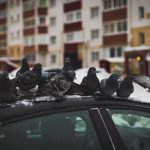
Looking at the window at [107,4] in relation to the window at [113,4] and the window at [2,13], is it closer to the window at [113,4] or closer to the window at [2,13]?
the window at [113,4]

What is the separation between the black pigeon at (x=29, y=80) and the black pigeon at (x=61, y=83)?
9 centimetres

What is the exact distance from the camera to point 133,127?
3.42 metres

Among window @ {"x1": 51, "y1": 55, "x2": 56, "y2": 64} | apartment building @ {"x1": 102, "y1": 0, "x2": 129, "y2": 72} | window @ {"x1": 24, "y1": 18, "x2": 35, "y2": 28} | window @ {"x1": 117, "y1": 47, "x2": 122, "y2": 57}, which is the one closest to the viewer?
apartment building @ {"x1": 102, "y1": 0, "x2": 129, "y2": 72}

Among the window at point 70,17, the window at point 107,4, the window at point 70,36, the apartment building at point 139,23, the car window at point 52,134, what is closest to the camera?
the car window at point 52,134

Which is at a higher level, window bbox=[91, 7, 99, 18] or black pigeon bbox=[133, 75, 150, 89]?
window bbox=[91, 7, 99, 18]

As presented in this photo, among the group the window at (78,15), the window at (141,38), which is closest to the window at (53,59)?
the window at (78,15)

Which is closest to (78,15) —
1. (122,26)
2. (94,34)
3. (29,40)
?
(94,34)

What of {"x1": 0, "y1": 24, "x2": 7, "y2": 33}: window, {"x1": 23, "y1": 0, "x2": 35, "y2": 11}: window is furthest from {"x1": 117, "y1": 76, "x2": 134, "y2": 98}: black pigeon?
{"x1": 0, "y1": 24, "x2": 7, "y2": 33}: window

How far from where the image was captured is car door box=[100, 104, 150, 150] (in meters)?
3.15

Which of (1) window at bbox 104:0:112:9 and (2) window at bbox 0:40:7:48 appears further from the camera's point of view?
(2) window at bbox 0:40:7:48

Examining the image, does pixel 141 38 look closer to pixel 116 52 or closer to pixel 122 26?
pixel 122 26

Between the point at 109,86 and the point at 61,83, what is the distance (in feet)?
0.97

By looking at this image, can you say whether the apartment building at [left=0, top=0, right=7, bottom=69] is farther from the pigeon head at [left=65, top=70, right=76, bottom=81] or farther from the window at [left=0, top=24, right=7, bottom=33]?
the pigeon head at [left=65, top=70, right=76, bottom=81]

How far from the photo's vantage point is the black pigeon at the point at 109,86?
333 centimetres
